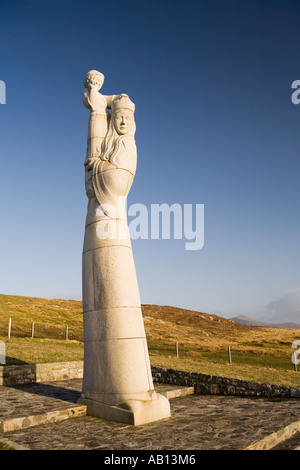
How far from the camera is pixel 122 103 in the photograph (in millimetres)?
9766

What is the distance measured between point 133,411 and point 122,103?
739cm

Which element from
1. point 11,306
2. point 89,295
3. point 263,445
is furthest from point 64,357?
point 11,306

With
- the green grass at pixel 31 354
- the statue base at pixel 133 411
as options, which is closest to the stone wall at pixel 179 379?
the green grass at pixel 31 354

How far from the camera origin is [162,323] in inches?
2019

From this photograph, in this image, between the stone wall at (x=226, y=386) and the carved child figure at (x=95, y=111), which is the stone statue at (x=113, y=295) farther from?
the stone wall at (x=226, y=386)

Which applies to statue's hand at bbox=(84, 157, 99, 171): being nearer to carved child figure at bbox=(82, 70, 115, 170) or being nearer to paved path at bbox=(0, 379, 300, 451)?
carved child figure at bbox=(82, 70, 115, 170)

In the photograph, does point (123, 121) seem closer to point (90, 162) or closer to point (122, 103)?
point (122, 103)

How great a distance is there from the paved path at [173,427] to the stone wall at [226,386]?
1.53 feet

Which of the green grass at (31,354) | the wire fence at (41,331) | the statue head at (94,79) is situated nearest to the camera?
the statue head at (94,79)

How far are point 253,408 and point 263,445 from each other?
2.86 m

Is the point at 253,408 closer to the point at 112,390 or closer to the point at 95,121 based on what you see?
the point at 112,390

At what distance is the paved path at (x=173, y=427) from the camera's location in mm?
6367

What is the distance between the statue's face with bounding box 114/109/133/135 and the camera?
9.62 meters

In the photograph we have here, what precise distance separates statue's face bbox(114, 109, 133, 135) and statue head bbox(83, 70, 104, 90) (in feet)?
4.22
